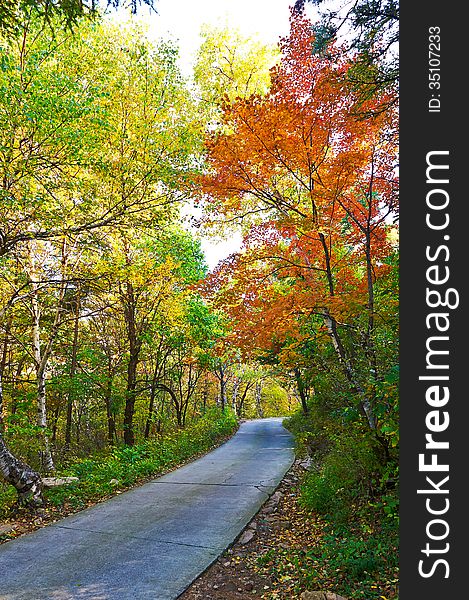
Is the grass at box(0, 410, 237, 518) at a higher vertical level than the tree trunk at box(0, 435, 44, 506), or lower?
lower

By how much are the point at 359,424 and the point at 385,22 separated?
4.55 metres

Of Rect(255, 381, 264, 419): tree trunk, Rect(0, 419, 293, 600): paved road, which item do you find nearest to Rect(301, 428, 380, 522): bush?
Rect(0, 419, 293, 600): paved road

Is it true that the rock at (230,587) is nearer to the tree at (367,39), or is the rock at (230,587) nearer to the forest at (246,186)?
the forest at (246,186)

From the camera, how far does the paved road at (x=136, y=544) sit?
12.0 ft

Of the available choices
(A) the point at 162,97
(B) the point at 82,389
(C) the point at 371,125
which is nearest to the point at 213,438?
(B) the point at 82,389

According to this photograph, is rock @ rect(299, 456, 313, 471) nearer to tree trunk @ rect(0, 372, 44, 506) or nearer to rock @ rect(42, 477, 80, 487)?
rock @ rect(42, 477, 80, 487)

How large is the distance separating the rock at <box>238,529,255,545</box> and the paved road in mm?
93

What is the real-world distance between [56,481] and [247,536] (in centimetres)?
371

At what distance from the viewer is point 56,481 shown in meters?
6.94

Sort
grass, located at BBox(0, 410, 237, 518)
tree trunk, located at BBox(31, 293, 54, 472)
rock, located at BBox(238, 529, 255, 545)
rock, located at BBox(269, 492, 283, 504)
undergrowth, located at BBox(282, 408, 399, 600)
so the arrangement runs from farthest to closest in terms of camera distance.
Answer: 1. tree trunk, located at BBox(31, 293, 54, 472)
2. rock, located at BBox(269, 492, 283, 504)
3. grass, located at BBox(0, 410, 237, 518)
4. rock, located at BBox(238, 529, 255, 545)
5. undergrowth, located at BBox(282, 408, 399, 600)

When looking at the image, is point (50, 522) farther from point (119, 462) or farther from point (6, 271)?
point (6, 271)

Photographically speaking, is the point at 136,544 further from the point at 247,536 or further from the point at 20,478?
the point at 20,478

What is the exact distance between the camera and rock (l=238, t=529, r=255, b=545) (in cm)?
488

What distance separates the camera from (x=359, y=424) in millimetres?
5352
